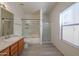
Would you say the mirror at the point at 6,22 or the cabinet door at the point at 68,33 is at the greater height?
the mirror at the point at 6,22

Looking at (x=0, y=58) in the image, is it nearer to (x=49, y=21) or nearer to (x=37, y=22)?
(x=37, y=22)

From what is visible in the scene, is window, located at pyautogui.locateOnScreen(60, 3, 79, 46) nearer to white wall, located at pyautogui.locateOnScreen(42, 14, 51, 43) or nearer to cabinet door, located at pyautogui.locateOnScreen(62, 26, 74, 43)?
cabinet door, located at pyautogui.locateOnScreen(62, 26, 74, 43)

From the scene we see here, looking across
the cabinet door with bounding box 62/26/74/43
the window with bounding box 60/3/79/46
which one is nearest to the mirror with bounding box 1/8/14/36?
the window with bounding box 60/3/79/46

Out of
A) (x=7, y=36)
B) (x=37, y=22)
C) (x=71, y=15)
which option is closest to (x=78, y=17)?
(x=71, y=15)

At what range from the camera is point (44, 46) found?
273 centimetres

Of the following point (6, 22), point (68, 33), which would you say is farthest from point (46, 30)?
point (6, 22)

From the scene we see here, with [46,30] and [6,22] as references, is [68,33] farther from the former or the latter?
[6,22]

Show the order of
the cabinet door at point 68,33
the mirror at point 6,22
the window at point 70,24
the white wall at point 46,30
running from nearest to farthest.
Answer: the mirror at point 6,22, the white wall at point 46,30, the window at point 70,24, the cabinet door at point 68,33

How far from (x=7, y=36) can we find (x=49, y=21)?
1183 mm

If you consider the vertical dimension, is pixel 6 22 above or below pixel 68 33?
above

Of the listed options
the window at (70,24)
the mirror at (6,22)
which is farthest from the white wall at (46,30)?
the mirror at (6,22)

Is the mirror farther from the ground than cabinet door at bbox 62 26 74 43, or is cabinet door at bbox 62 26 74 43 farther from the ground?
the mirror

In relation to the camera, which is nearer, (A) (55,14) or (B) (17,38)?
(B) (17,38)

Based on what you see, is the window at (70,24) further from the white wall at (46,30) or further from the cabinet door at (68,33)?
the white wall at (46,30)
